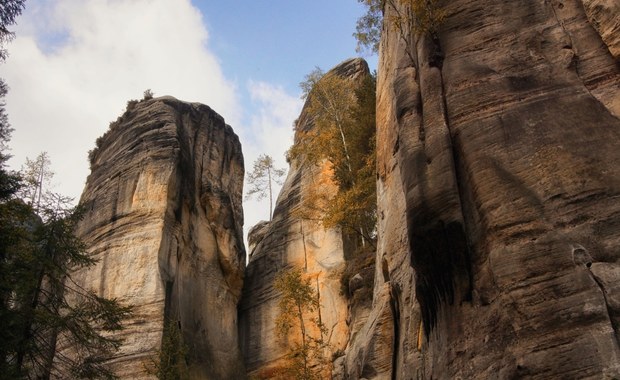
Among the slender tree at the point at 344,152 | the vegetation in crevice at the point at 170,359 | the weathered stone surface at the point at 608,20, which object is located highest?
the slender tree at the point at 344,152

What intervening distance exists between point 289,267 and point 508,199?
18067 mm

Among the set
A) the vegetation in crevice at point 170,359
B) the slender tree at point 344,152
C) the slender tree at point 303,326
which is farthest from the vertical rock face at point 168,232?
the slender tree at point 344,152

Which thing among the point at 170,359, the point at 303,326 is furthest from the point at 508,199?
the point at 303,326

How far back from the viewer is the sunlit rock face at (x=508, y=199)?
10312mm

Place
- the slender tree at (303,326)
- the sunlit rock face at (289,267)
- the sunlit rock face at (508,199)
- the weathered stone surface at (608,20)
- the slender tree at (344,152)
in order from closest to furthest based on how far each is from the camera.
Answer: the sunlit rock face at (508,199) < the weathered stone surface at (608,20) < the slender tree at (303,326) < the slender tree at (344,152) < the sunlit rock face at (289,267)

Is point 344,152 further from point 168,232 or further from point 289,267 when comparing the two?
point 168,232

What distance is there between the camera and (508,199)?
11.9 metres

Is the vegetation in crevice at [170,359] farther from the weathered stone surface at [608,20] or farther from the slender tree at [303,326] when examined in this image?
the weathered stone surface at [608,20]

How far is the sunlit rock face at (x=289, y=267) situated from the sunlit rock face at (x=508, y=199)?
32.6ft

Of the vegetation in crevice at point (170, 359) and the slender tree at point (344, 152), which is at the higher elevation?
the slender tree at point (344, 152)

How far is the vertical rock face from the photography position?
2358 cm

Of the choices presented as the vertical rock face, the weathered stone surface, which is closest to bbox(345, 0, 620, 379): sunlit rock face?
the weathered stone surface

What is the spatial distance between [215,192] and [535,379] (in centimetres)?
2222

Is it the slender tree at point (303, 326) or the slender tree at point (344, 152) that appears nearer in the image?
the slender tree at point (303, 326)
